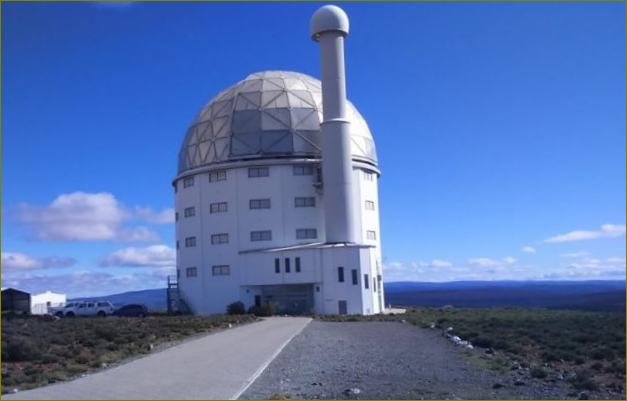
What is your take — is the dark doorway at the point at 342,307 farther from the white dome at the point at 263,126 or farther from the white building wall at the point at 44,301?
the white building wall at the point at 44,301

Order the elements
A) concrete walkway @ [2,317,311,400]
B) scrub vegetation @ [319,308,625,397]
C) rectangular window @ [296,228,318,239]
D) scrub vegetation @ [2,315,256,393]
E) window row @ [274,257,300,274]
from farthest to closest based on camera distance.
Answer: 1. rectangular window @ [296,228,318,239]
2. window row @ [274,257,300,274]
3. scrub vegetation @ [319,308,625,397]
4. scrub vegetation @ [2,315,256,393]
5. concrete walkway @ [2,317,311,400]

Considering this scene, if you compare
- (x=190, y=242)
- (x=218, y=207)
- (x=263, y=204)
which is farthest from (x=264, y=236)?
(x=190, y=242)

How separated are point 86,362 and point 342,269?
27.4 metres

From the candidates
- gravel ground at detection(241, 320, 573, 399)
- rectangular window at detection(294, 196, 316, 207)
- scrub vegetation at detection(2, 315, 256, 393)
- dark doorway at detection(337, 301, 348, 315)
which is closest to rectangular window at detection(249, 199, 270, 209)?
rectangular window at detection(294, 196, 316, 207)

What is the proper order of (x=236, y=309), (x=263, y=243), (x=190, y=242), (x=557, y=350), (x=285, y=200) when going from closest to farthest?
(x=557, y=350)
(x=236, y=309)
(x=263, y=243)
(x=285, y=200)
(x=190, y=242)

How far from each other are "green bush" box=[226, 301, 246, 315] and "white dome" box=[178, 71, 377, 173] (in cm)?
928

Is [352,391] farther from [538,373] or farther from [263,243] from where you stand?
[263,243]

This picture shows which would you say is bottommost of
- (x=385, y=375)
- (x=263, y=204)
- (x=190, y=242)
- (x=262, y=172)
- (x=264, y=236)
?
(x=385, y=375)

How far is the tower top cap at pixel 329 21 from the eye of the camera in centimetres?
4644

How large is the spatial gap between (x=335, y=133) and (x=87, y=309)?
20.4m

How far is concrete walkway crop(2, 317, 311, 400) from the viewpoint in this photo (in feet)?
38.8

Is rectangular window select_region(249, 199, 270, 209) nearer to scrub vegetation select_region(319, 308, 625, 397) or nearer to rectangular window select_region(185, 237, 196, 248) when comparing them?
Result: rectangular window select_region(185, 237, 196, 248)

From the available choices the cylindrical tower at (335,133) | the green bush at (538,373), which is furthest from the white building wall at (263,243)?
the green bush at (538,373)

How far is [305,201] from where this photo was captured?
46.8m
